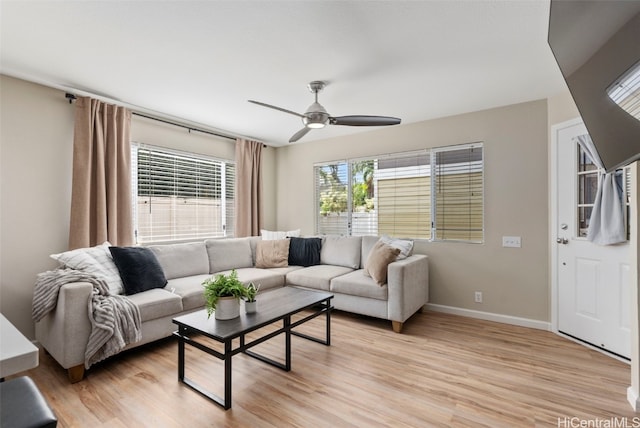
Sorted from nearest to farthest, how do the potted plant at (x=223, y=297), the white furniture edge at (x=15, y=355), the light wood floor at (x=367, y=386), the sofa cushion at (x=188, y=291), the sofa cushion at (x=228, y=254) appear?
the white furniture edge at (x=15, y=355) < the light wood floor at (x=367, y=386) < the potted plant at (x=223, y=297) < the sofa cushion at (x=188, y=291) < the sofa cushion at (x=228, y=254)

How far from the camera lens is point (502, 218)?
347 centimetres

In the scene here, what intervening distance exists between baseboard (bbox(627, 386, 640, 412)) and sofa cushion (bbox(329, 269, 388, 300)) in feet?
5.95

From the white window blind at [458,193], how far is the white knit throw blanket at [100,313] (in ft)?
11.1

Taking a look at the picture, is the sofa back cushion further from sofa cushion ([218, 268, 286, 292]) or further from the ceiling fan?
the ceiling fan

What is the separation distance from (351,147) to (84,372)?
3915mm

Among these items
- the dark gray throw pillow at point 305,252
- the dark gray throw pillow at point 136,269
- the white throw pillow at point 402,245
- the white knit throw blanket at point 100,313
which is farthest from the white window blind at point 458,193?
the white knit throw blanket at point 100,313

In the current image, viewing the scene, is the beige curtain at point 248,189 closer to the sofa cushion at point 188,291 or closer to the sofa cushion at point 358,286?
the sofa cushion at point 188,291

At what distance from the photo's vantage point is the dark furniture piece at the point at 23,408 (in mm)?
950

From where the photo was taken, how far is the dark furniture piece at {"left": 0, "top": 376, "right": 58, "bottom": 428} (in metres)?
0.95

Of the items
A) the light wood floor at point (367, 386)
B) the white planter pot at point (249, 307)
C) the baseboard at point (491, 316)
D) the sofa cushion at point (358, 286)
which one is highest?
the white planter pot at point (249, 307)

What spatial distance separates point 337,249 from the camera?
4277mm

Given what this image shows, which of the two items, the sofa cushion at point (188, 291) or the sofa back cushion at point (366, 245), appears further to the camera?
the sofa back cushion at point (366, 245)

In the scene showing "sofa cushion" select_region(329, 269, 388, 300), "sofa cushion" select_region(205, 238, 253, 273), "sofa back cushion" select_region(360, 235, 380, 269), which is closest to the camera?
"sofa cushion" select_region(329, 269, 388, 300)

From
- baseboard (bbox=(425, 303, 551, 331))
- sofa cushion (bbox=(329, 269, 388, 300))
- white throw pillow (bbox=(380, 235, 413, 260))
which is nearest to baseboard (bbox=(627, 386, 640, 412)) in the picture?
baseboard (bbox=(425, 303, 551, 331))
